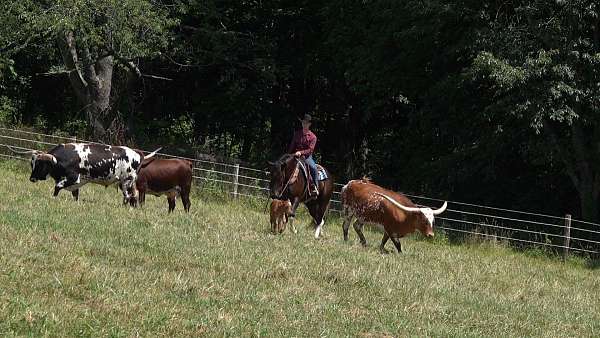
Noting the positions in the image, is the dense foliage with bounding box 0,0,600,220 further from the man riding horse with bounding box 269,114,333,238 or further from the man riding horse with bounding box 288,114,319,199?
the man riding horse with bounding box 288,114,319,199

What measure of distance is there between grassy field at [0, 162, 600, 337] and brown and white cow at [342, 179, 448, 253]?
1.67 feet

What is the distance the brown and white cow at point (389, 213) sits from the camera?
15.4 metres

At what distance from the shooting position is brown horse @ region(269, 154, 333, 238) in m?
15.7

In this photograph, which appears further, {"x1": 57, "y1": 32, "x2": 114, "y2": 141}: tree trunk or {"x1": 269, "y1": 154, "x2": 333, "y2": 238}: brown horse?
{"x1": 57, "y1": 32, "x2": 114, "y2": 141}: tree trunk

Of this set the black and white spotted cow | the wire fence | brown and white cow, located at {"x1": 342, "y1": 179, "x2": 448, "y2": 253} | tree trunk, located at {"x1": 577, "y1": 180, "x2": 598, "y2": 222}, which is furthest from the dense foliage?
the black and white spotted cow

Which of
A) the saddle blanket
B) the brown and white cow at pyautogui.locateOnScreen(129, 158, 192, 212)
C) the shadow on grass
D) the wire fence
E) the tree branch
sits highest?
the tree branch

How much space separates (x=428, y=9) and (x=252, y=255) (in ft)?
41.7

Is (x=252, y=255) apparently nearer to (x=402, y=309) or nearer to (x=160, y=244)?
(x=160, y=244)

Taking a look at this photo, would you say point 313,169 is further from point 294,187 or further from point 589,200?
point 589,200

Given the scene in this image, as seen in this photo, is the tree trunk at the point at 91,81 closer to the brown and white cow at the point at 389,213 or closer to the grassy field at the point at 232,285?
the grassy field at the point at 232,285

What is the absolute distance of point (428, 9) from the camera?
2262 cm

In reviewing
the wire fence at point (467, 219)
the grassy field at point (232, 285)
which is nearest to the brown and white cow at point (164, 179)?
the grassy field at point (232, 285)

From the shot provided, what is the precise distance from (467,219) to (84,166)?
12.5 m

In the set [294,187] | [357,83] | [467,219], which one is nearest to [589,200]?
[467,219]
